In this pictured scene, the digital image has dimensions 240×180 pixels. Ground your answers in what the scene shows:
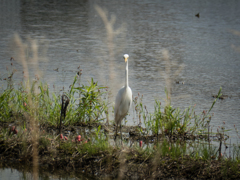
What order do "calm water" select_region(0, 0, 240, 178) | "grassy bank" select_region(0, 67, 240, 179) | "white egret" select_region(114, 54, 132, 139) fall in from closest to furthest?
"grassy bank" select_region(0, 67, 240, 179) < "white egret" select_region(114, 54, 132, 139) < "calm water" select_region(0, 0, 240, 178)

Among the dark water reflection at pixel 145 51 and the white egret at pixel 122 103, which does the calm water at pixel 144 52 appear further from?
the white egret at pixel 122 103

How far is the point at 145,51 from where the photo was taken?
37.6ft

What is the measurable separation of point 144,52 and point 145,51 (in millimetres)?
151

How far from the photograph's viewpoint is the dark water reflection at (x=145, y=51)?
25.8 feet

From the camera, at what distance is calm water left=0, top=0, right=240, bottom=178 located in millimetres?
7805

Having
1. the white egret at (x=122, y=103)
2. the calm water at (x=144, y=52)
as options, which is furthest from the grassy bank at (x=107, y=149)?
the calm water at (x=144, y=52)

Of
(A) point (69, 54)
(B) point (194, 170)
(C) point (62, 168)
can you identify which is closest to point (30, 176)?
(C) point (62, 168)

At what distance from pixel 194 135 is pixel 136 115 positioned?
1.27 meters

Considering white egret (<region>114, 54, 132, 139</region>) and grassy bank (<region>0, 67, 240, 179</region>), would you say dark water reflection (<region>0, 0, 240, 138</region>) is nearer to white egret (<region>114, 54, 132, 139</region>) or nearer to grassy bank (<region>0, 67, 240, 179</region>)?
white egret (<region>114, 54, 132, 139</region>)

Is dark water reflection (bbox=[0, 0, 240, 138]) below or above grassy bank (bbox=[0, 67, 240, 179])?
above

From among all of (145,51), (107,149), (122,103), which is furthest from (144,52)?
(107,149)

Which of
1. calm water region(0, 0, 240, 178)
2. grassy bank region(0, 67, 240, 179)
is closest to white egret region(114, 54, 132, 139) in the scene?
grassy bank region(0, 67, 240, 179)

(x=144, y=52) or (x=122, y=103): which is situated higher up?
(x=144, y=52)

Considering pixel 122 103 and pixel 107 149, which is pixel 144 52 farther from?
pixel 107 149
